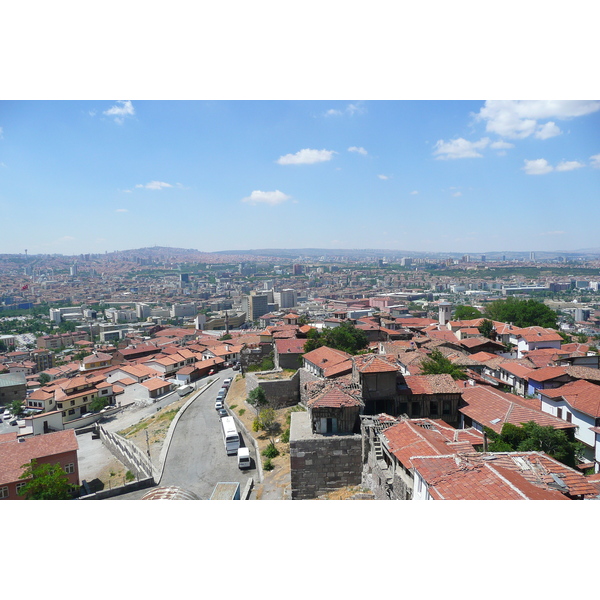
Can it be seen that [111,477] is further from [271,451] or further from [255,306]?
[255,306]

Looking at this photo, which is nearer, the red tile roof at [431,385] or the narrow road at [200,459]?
the red tile roof at [431,385]

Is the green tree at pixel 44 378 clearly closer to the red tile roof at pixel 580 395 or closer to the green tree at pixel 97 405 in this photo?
the green tree at pixel 97 405

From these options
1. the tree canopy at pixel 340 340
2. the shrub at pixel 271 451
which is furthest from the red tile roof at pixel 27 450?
the tree canopy at pixel 340 340

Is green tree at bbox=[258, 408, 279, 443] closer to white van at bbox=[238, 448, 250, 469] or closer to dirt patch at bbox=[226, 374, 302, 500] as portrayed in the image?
dirt patch at bbox=[226, 374, 302, 500]

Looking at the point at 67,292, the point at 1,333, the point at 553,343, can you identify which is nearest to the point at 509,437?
the point at 553,343

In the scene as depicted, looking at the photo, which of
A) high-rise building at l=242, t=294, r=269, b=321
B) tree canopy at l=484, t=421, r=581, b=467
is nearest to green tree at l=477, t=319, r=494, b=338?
tree canopy at l=484, t=421, r=581, b=467

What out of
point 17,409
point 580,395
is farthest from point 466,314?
point 17,409

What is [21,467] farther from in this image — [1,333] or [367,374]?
[1,333]
